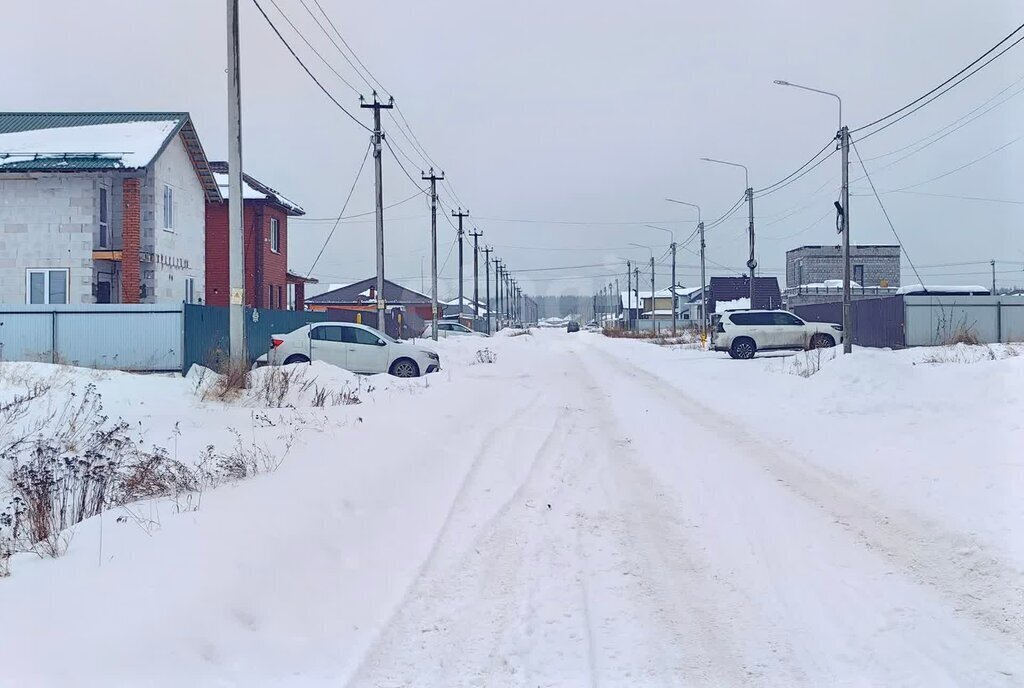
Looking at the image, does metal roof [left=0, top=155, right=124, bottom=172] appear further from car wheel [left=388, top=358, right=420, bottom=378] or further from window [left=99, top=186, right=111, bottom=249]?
car wheel [left=388, top=358, right=420, bottom=378]

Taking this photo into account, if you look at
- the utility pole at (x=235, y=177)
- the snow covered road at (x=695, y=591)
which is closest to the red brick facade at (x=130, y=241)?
the utility pole at (x=235, y=177)

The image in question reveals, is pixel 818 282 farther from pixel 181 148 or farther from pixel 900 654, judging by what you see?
pixel 900 654

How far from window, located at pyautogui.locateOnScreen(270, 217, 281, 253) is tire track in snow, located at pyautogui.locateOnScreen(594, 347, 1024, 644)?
111 feet

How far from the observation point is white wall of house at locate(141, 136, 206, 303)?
2948 cm

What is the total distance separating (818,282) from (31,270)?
8359 cm

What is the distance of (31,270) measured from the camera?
93.9 feet

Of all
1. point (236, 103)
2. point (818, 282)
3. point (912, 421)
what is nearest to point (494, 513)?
point (912, 421)

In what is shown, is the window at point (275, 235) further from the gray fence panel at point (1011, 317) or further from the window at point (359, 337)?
the gray fence panel at point (1011, 317)

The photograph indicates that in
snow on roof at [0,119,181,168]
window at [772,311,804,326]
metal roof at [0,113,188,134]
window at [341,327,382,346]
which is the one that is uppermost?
metal roof at [0,113,188,134]

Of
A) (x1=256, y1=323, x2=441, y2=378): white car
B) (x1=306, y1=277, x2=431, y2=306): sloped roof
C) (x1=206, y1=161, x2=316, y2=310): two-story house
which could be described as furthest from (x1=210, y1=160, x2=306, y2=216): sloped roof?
(x1=306, y1=277, x2=431, y2=306): sloped roof

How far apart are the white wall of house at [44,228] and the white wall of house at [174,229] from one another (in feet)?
5.72

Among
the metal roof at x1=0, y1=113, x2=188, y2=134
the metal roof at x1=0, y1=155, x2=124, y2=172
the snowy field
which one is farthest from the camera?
the metal roof at x1=0, y1=113, x2=188, y2=134

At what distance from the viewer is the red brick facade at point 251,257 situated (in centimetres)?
4012

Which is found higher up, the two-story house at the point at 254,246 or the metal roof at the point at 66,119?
the metal roof at the point at 66,119
